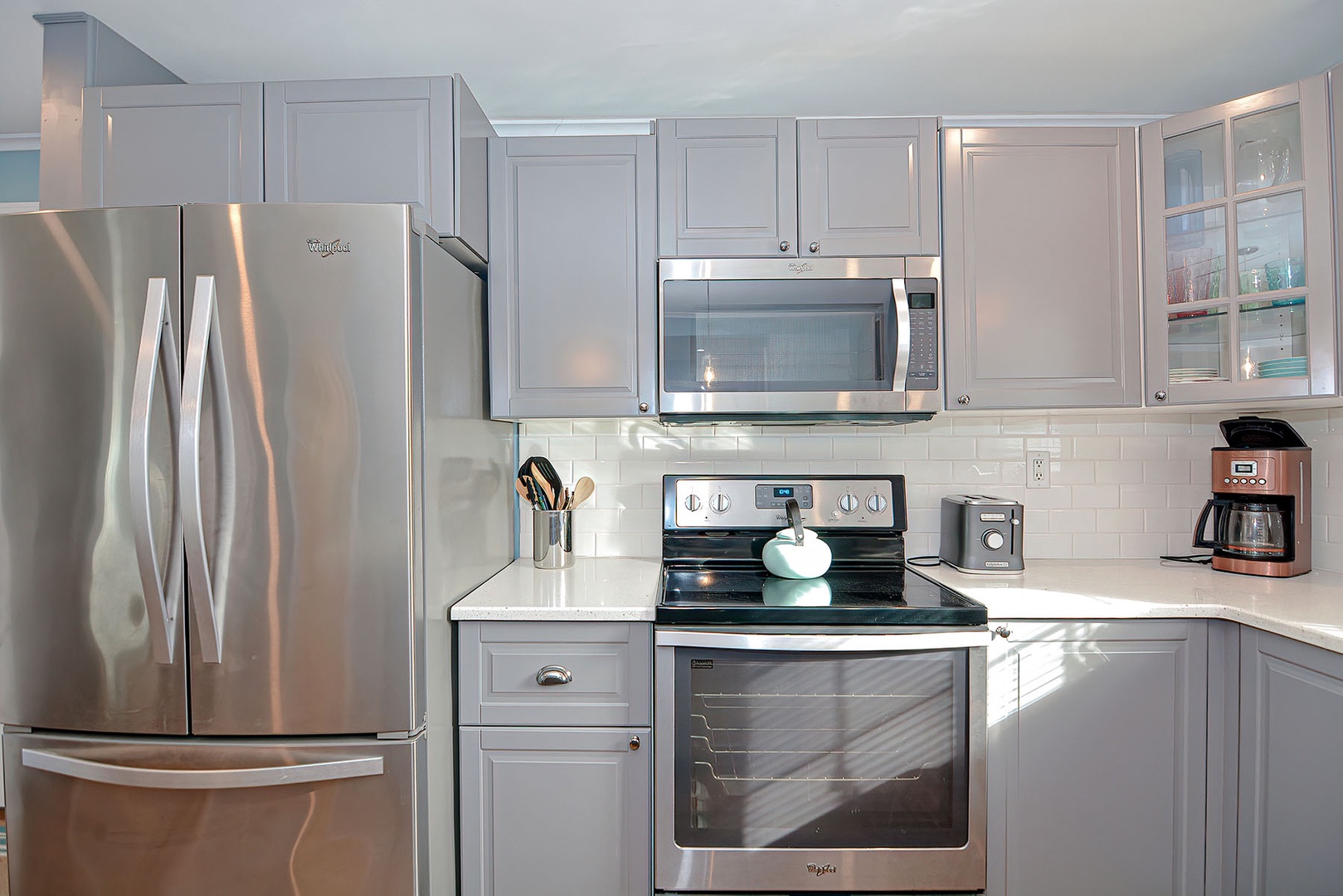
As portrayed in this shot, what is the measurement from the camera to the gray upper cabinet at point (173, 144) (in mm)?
1816

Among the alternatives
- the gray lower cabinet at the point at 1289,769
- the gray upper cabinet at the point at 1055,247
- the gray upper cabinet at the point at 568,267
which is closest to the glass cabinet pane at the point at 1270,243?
the gray upper cabinet at the point at 1055,247

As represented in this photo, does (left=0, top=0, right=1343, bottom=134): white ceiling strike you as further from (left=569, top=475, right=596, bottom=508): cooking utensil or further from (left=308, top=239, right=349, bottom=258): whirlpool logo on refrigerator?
(left=569, top=475, right=596, bottom=508): cooking utensil

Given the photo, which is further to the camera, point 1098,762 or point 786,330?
point 786,330

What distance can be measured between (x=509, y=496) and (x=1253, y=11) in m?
2.48

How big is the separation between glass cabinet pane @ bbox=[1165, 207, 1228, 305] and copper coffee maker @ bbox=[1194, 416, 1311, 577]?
432 mm

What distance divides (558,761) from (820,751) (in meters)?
0.65

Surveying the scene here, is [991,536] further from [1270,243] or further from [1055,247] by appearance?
[1270,243]

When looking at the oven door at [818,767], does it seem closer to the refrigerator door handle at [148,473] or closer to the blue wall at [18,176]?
the refrigerator door handle at [148,473]

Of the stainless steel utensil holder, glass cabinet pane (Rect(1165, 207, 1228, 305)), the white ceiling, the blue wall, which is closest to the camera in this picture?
the white ceiling

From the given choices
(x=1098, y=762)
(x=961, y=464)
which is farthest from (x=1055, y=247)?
(x=1098, y=762)

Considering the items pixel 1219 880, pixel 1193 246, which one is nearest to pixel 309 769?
pixel 1219 880

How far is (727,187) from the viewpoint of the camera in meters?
2.02

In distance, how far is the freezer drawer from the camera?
5.07ft

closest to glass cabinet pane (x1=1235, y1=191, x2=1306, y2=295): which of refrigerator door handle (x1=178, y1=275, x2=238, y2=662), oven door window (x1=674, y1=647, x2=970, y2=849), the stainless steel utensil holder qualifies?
oven door window (x1=674, y1=647, x2=970, y2=849)
